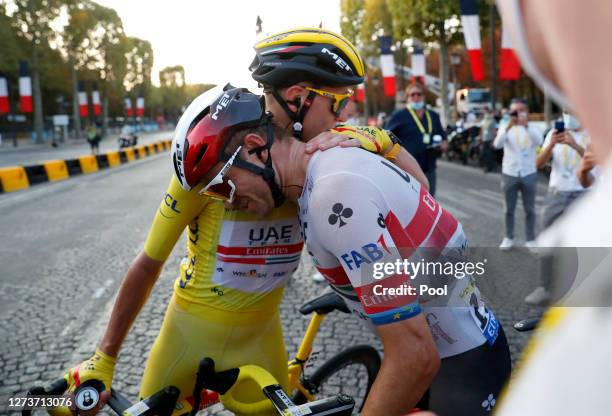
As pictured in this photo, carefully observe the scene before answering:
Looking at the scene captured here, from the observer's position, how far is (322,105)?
1980 millimetres

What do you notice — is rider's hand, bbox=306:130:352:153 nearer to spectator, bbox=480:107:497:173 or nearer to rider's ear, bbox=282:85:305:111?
rider's ear, bbox=282:85:305:111

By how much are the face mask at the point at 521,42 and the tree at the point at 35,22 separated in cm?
4280

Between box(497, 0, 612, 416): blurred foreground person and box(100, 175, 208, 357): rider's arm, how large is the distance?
156cm

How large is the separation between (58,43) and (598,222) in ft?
163

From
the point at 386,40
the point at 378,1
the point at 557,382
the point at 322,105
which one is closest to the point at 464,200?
the point at 322,105

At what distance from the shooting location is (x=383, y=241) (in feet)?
4.43

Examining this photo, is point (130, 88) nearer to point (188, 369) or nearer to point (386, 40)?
point (386, 40)

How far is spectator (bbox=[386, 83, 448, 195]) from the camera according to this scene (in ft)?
21.6

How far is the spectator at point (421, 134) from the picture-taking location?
21.6ft

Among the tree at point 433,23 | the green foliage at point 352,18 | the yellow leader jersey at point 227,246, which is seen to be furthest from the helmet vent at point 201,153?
the green foliage at point 352,18

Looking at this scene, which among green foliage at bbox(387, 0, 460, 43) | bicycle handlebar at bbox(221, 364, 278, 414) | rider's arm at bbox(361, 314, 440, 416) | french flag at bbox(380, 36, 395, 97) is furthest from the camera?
green foliage at bbox(387, 0, 460, 43)

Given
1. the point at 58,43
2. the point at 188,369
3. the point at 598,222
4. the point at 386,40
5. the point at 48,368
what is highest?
the point at 58,43


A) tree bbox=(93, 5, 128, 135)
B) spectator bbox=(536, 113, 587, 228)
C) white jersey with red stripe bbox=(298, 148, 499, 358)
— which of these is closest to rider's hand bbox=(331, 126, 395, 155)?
white jersey with red stripe bbox=(298, 148, 499, 358)

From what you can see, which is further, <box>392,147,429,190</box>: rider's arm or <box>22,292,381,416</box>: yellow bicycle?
<box>392,147,429,190</box>: rider's arm
